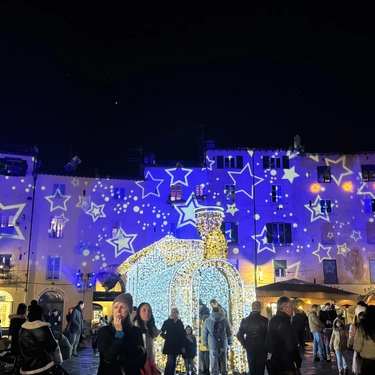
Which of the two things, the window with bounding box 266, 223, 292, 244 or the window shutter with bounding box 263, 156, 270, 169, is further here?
the window shutter with bounding box 263, 156, 270, 169

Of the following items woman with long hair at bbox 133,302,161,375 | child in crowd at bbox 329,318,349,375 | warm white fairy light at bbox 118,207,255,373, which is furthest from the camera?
warm white fairy light at bbox 118,207,255,373

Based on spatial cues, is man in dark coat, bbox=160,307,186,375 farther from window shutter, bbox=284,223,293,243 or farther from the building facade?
window shutter, bbox=284,223,293,243

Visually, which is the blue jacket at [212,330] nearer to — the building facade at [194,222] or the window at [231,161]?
the building facade at [194,222]

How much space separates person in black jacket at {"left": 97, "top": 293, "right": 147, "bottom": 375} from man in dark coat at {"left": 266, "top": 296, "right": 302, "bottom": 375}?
9.05 ft

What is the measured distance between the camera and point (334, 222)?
3469cm

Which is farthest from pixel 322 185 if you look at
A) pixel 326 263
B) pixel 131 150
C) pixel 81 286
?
pixel 81 286

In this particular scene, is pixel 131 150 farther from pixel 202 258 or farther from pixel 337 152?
pixel 202 258

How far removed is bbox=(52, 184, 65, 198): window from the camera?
114ft

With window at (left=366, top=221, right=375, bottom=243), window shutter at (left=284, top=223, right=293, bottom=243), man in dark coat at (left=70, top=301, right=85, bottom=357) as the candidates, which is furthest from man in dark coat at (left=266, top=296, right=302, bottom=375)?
window at (left=366, top=221, right=375, bottom=243)

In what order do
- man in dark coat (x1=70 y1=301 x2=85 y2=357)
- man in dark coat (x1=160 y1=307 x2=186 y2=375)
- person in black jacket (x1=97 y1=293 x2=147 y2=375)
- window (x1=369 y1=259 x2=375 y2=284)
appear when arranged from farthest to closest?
window (x1=369 y1=259 x2=375 y2=284) < man in dark coat (x1=70 y1=301 x2=85 y2=357) < man in dark coat (x1=160 y1=307 x2=186 y2=375) < person in black jacket (x1=97 y1=293 x2=147 y2=375)

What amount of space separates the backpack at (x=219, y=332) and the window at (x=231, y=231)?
879 inches

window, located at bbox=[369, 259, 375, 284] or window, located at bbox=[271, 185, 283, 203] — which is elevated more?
window, located at bbox=[271, 185, 283, 203]

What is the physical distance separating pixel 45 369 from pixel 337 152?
32.1 meters

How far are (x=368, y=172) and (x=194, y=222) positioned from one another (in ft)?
41.7
